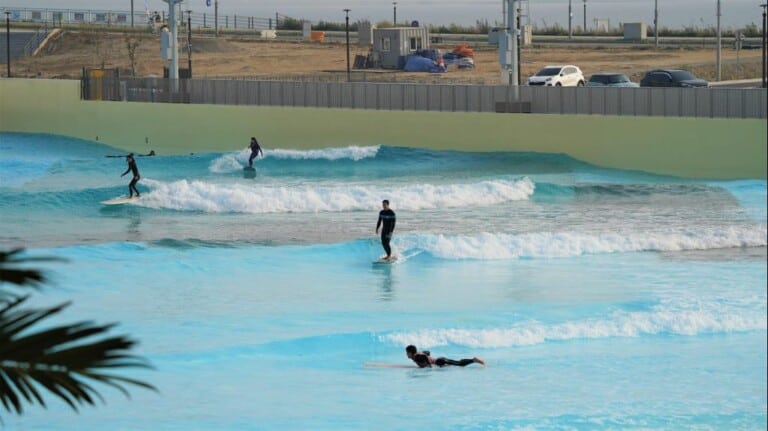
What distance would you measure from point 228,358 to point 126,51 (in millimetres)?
59482

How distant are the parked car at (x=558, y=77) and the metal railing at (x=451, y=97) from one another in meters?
6.14

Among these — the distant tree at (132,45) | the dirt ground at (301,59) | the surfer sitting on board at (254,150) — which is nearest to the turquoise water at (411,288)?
the surfer sitting on board at (254,150)

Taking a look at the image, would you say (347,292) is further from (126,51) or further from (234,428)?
(126,51)

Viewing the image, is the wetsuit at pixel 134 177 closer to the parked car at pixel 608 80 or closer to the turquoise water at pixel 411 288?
the turquoise water at pixel 411 288

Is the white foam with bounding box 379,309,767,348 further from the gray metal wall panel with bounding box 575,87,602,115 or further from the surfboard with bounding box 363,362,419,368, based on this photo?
the gray metal wall panel with bounding box 575,87,602,115

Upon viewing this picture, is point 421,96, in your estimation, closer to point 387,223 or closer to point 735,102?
point 735,102

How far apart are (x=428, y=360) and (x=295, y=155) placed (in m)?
31.6

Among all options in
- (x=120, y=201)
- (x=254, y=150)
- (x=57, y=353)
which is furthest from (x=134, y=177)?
(x=57, y=353)

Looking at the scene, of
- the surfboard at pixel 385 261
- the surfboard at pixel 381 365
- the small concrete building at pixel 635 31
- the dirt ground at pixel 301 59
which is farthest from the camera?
the small concrete building at pixel 635 31

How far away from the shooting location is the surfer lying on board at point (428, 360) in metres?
16.8

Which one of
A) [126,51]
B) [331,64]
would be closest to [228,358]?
[331,64]

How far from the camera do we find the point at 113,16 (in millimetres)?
80625

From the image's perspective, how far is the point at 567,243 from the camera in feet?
97.7

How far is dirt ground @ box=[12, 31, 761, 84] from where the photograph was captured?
61.1 meters
